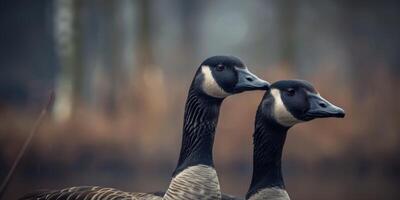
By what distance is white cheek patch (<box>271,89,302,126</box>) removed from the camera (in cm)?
246

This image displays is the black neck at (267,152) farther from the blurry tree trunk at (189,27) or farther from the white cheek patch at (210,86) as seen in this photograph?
the blurry tree trunk at (189,27)

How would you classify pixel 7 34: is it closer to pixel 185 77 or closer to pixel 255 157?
pixel 185 77

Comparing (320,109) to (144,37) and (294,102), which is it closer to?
(294,102)

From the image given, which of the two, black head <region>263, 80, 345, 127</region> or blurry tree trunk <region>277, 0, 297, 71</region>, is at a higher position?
blurry tree trunk <region>277, 0, 297, 71</region>

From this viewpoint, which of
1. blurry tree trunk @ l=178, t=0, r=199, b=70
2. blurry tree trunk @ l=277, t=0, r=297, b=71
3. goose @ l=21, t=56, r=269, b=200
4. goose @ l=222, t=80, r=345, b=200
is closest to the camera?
goose @ l=21, t=56, r=269, b=200

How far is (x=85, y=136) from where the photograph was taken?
6.26 m

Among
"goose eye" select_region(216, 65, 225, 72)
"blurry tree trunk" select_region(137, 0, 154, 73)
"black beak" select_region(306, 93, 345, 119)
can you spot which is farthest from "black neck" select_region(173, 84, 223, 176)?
"blurry tree trunk" select_region(137, 0, 154, 73)

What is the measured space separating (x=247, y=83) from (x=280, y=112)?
196 mm

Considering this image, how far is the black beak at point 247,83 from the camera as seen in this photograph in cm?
236

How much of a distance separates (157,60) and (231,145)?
1255 millimetres

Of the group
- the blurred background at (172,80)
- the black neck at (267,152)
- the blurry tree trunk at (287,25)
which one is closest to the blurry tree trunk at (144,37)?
the blurred background at (172,80)

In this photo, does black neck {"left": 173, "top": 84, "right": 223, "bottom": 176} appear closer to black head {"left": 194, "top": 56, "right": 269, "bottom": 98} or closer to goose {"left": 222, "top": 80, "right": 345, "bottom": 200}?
black head {"left": 194, "top": 56, "right": 269, "bottom": 98}

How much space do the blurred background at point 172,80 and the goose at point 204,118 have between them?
334cm

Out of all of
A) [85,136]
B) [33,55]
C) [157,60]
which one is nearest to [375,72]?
[157,60]
